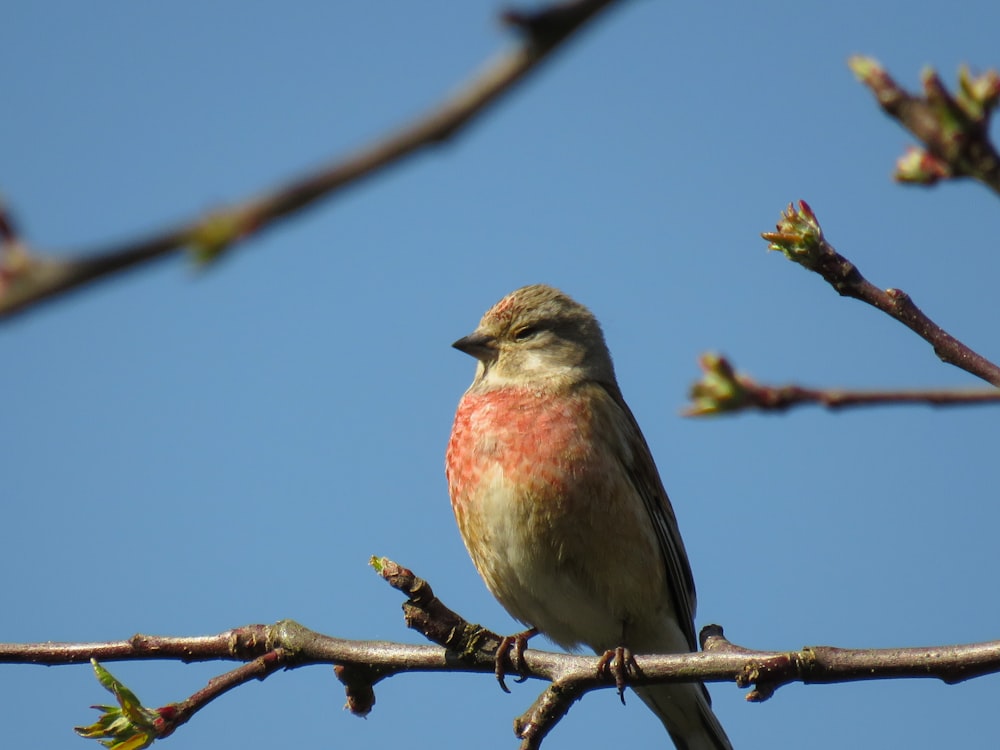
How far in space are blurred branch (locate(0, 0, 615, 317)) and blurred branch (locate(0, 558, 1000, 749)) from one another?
3.61 meters

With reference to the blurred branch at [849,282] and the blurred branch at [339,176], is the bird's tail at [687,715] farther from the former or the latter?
the blurred branch at [339,176]

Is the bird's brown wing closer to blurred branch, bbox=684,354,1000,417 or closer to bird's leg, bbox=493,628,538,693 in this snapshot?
bird's leg, bbox=493,628,538,693

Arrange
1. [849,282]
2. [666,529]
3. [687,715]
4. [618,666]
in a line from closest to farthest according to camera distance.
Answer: [849,282], [618,666], [687,715], [666,529]

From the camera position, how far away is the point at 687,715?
729 cm

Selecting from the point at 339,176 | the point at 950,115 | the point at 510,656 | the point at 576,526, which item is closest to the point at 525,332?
the point at 576,526

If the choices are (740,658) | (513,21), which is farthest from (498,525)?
(513,21)

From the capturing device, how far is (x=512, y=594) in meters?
7.27

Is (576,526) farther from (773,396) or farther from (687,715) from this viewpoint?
(773,396)

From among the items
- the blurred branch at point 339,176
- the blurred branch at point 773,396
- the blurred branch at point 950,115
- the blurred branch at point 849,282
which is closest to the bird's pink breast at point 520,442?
the blurred branch at point 849,282

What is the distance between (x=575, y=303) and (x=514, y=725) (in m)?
4.31

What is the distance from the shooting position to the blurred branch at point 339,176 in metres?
1.33

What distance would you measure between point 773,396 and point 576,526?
455 cm

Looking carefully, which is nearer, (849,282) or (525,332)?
(849,282)

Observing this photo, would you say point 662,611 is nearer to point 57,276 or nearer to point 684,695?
point 684,695
